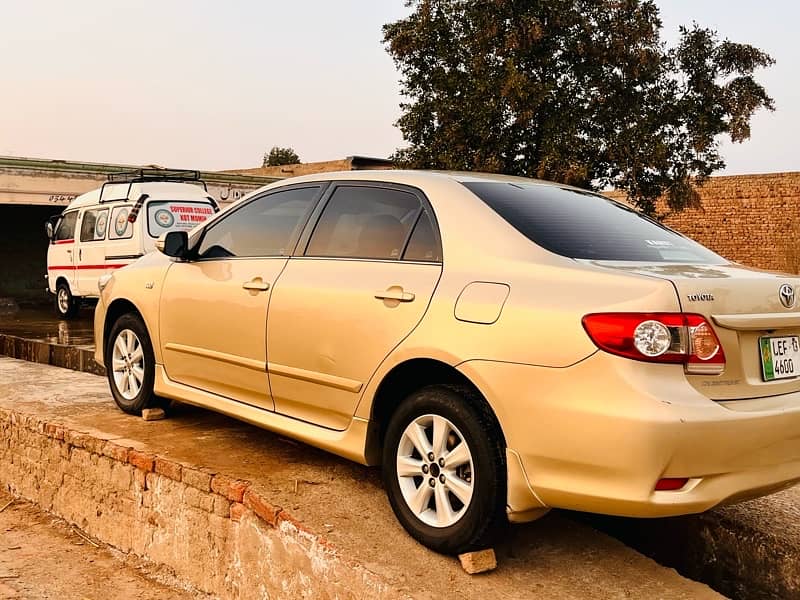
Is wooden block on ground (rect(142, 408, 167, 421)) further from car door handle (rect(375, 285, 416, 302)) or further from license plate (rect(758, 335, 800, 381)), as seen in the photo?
license plate (rect(758, 335, 800, 381))

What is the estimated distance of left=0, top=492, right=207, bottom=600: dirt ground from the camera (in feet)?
15.7

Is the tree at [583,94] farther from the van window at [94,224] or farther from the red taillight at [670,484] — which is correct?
the red taillight at [670,484]

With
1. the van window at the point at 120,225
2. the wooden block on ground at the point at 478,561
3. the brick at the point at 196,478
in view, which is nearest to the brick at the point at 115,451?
the brick at the point at 196,478

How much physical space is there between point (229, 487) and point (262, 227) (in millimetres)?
1475

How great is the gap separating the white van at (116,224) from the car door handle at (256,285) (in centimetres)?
861

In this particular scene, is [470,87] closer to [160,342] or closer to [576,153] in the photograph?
[576,153]

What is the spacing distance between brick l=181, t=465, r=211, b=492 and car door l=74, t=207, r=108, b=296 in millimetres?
9831

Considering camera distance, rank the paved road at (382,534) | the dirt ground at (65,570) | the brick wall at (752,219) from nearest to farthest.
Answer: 1. the paved road at (382,534)
2. the dirt ground at (65,570)
3. the brick wall at (752,219)

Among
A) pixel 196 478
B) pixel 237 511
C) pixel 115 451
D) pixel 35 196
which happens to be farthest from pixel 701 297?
pixel 35 196

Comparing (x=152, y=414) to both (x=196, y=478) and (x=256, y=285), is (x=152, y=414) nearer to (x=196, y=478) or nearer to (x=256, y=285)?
(x=196, y=478)

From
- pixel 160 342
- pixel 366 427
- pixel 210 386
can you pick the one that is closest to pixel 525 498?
pixel 366 427

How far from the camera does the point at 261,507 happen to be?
4.07 m

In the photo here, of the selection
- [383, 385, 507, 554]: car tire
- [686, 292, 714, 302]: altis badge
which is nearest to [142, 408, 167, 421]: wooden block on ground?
[383, 385, 507, 554]: car tire

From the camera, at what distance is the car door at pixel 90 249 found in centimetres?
1368
